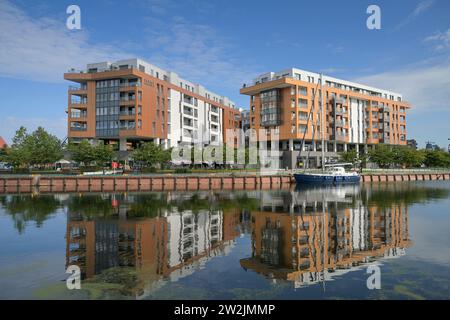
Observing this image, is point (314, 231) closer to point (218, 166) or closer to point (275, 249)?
point (275, 249)

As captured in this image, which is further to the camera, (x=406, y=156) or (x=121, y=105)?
(x=406, y=156)

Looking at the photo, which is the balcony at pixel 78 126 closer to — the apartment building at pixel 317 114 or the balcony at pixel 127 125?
the balcony at pixel 127 125

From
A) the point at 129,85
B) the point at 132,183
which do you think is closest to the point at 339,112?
the point at 129,85

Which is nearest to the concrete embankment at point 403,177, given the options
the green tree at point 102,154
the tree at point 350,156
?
the tree at point 350,156

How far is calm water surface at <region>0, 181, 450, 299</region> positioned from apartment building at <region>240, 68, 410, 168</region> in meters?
72.6

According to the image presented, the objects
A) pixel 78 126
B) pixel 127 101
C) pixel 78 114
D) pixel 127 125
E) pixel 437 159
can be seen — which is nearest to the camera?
pixel 127 101

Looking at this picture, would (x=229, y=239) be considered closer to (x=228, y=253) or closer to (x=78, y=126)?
(x=228, y=253)

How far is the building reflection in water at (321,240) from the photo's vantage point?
1823 cm

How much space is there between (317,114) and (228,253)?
321 ft

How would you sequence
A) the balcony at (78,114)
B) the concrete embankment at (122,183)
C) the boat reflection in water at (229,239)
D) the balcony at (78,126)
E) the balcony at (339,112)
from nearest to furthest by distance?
1. the boat reflection in water at (229,239)
2. the concrete embankment at (122,183)
3. the balcony at (78,126)
4. the balcony at (78,114)
5. the balcony at (339,112)

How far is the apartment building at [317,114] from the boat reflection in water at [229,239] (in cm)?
6796

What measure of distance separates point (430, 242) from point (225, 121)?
134m

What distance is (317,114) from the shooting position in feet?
370

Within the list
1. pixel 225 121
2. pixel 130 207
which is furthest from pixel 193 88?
pixel 130 207
